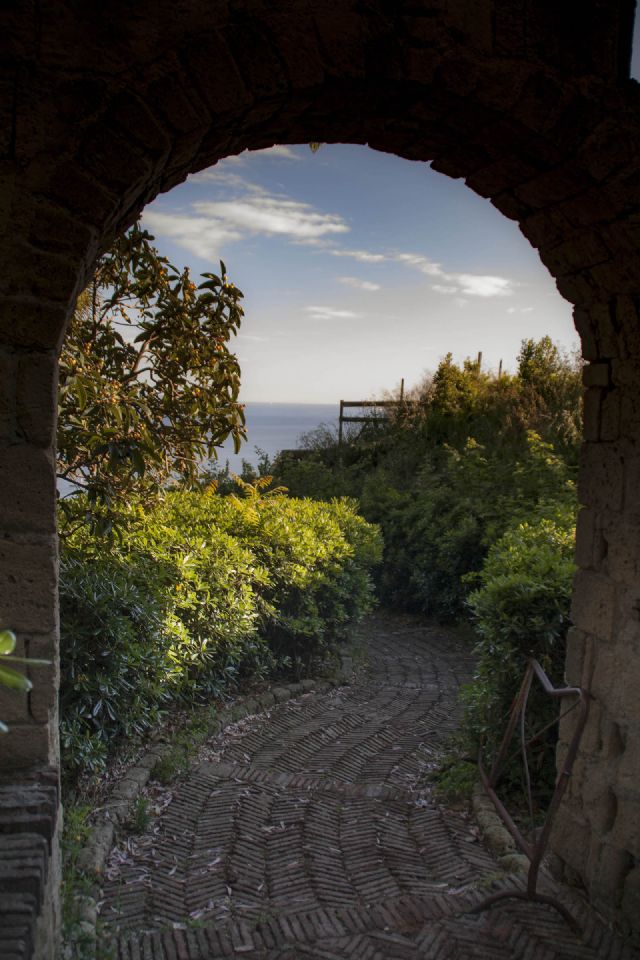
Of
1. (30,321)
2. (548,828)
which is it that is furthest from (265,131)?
(548,828)

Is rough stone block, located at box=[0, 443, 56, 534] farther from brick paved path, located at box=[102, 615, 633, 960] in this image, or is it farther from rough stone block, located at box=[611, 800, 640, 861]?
rough stone block, located at box=[611, 800, 640, 861]

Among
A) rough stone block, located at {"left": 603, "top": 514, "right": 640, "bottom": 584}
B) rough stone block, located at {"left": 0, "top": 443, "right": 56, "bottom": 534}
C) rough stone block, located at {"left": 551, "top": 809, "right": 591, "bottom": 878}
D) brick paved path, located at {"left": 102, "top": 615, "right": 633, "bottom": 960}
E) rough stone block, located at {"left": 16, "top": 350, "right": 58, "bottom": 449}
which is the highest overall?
rough stone block, located at {"left": 16, "top": 350, "right": 58, "bottom": 449}

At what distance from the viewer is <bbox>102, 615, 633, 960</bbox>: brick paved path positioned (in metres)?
2.89

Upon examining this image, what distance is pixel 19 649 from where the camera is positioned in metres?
2.56

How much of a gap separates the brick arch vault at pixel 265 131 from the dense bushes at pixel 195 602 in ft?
4.50

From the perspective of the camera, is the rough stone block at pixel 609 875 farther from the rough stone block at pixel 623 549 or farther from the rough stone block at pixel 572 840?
the rough stone block at pixel 623 549

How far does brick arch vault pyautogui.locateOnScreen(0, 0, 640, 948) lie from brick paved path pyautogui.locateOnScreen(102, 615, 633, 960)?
0.64m

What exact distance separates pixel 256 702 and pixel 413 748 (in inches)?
50.5

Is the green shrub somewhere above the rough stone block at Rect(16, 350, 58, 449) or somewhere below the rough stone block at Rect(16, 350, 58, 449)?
below

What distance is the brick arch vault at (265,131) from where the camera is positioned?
7.44 ft

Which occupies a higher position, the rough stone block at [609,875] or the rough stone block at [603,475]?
the rough stone block at [603,475]

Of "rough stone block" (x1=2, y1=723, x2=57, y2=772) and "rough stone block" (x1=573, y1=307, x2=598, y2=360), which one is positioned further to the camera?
"rough stone block" (x1=573, y1=307, x2=598, y2=360)

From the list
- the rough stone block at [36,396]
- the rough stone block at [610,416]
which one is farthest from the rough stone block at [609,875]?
the rough stone block at [36,396]

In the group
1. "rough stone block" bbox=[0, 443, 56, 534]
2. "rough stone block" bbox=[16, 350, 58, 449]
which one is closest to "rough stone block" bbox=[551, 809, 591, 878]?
"rough stone block" bbox=[0, 443, 56, 534]
